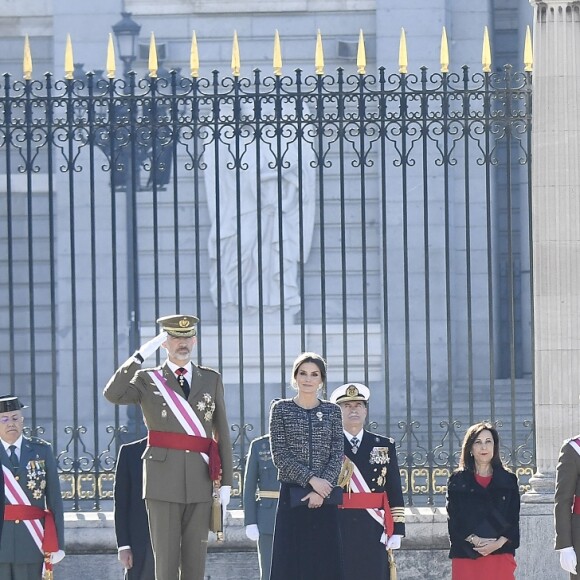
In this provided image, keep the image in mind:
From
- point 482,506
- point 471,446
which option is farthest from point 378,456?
point 482,506

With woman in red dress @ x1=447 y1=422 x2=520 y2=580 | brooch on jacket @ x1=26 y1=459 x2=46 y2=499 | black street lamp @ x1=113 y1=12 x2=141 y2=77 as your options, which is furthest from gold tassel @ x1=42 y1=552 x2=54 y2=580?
black street lamp @ x1=113 y1=12 x2=141 y2=77

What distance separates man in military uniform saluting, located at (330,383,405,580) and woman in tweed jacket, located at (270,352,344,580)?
70 cm

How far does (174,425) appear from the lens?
9547 mm

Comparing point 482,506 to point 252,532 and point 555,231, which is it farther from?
point 555,231

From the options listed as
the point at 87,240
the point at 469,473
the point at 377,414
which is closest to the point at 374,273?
the point at 377,414

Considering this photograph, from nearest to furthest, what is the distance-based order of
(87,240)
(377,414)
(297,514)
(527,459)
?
1. (297,514)
2. (527,459)
3. (377,414)
4. (87,240)

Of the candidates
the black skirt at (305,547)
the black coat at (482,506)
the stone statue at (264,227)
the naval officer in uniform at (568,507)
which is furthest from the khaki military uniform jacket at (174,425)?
the stone statue at (264,227)

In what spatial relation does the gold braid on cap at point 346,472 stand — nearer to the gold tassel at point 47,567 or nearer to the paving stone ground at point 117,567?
the gold tassel at point 47,567

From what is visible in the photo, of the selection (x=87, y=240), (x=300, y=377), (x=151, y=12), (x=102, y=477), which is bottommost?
(x=102, y=477)

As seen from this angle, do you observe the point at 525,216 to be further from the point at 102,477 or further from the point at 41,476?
the point at 41,476

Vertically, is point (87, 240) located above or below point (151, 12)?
below

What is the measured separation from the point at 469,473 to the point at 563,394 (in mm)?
2085

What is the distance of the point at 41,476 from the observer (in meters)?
10.1

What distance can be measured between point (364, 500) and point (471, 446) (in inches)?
26.7
